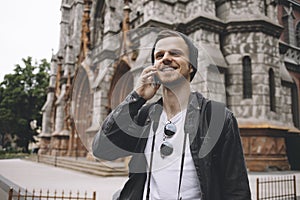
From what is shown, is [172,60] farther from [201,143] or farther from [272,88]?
[272,88]

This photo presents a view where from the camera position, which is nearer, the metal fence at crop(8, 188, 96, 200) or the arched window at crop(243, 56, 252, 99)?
the metal fence at crop(8, 188, 96, 200)

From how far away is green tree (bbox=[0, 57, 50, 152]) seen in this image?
101 feet

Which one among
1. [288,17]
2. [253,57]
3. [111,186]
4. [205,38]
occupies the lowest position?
[111,186]

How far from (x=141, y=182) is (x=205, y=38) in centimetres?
1090

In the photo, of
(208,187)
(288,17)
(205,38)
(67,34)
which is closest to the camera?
(208,187)

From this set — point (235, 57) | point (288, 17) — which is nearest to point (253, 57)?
point (235, 57)

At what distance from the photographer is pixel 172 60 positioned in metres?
1.33

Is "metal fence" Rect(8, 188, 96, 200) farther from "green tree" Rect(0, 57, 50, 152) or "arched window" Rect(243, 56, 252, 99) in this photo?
"green tree" Rect(0, 57, 50, 152)

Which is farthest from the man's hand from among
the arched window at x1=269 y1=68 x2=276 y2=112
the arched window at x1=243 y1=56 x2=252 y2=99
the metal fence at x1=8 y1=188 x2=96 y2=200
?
the arched window at x1=269 y1=68 x2=276 y2=112

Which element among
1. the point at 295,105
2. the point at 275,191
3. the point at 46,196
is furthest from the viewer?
the point at 295,105

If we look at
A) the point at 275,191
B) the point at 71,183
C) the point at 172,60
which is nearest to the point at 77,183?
the point at 71,183

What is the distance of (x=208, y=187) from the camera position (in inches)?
50.4

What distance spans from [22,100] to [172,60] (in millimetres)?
34350

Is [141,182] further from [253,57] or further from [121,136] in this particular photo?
[253,57]
